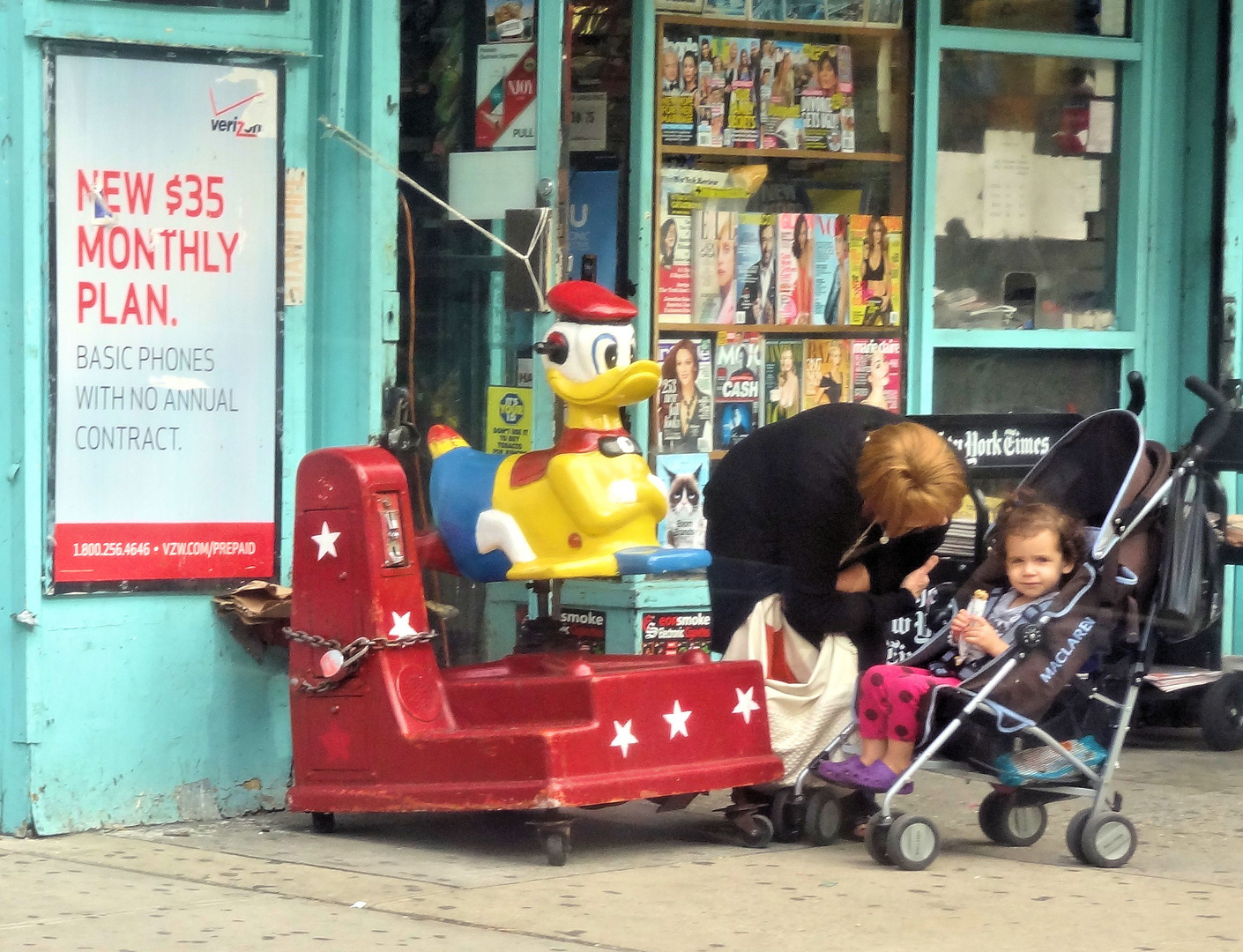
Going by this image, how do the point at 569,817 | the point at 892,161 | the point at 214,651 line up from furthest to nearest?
1. the point at 892,161
2. the point at 214,651
3. the point at 569,817

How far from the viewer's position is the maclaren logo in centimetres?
624

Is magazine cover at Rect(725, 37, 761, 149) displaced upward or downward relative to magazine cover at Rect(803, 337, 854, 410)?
upward

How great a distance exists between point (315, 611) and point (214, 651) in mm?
465

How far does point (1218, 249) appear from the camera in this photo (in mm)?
8672

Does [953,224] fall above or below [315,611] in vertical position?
above

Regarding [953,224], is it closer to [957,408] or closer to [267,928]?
[957,408]

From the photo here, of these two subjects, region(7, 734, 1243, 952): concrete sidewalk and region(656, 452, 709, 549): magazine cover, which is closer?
region(7, 734, 1243, 952): concrete sidewalk

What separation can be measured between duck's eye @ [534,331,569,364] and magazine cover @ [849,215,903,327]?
2449 millimetres

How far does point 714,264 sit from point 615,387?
216cm

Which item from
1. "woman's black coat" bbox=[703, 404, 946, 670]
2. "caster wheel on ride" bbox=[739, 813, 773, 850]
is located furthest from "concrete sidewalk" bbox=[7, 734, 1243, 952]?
"woman's black coat" bbox=[703, 404, 946, 670]

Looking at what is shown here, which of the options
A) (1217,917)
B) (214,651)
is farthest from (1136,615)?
(214,651)

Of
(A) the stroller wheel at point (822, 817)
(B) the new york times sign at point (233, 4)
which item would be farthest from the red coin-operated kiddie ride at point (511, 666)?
(B) the new york times sign at point (233, 4)

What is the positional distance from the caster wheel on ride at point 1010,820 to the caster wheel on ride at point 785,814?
1.75 feet

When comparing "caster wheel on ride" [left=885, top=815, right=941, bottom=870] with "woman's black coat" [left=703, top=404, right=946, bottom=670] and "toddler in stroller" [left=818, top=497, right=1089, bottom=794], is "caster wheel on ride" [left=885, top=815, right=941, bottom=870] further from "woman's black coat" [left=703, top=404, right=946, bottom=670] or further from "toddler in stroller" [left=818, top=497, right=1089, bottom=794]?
"woman's black coat" [left=703, top=404, right=946, bottom=670]
